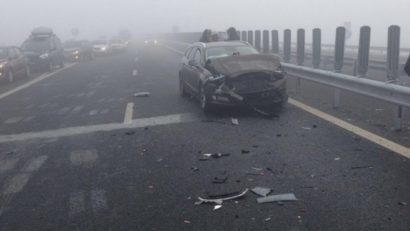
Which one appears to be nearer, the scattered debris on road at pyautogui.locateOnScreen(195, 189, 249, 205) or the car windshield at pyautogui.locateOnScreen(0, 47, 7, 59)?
the scattered debris on road at pyautogui.locateOnScreen(195, 189, 249, 205)

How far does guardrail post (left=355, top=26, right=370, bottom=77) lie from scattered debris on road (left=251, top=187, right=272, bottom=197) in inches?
205

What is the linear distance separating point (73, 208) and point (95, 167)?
1.67m

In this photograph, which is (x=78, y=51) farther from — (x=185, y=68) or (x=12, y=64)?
(x=185, y=68)

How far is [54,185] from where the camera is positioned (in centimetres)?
617

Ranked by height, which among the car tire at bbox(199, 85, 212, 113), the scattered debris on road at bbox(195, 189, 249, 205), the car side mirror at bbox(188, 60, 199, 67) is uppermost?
the car side mirror at bbox(188, 60, 199, 67)

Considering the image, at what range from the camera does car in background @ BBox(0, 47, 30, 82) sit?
20828 millimetres

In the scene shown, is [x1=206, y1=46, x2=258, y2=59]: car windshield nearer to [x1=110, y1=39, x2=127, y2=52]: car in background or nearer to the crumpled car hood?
the crumpled car hood

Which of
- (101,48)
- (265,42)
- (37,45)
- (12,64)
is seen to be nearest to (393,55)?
(265,42)

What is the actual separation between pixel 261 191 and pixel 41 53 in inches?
965

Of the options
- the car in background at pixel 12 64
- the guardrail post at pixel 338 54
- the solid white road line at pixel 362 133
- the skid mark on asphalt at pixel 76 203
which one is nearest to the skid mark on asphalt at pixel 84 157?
the skid mark on asphalt at pixel 76 203

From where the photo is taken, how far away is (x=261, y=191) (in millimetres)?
5535

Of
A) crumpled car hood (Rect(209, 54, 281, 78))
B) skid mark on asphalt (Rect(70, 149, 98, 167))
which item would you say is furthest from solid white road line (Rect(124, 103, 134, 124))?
skid mark on asphalt (Rect(70, 149, 98, 167))

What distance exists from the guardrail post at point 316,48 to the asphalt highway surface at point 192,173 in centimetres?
270

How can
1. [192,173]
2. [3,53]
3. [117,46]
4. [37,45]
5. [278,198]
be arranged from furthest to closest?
[117,46] → [37,45] → [3,53] → [192,173] → [278,198]
